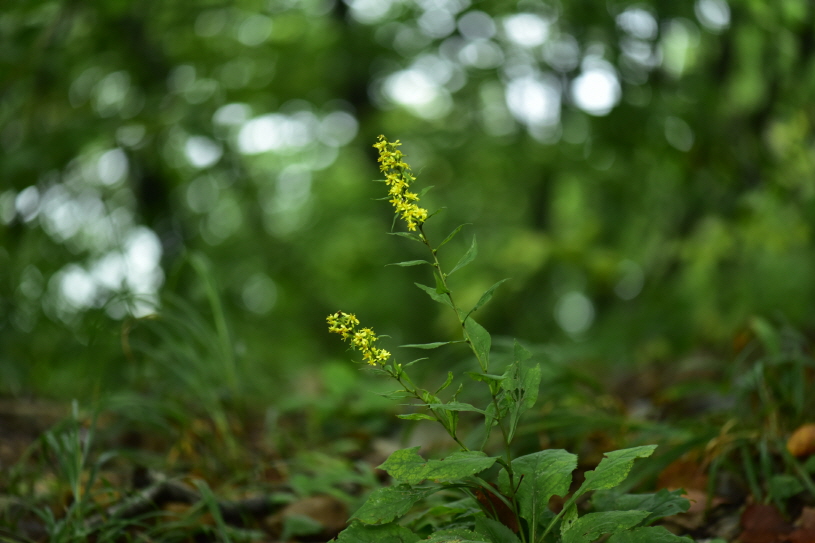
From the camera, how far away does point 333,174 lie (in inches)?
321

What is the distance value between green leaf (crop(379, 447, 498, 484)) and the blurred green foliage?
0.94m

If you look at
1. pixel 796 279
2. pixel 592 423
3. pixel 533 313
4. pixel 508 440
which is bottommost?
pixel 533 313

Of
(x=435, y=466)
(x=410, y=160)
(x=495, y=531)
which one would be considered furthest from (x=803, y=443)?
(x=410, y=160)

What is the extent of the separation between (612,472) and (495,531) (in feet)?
0.60

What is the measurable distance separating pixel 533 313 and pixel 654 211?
1.19 meters

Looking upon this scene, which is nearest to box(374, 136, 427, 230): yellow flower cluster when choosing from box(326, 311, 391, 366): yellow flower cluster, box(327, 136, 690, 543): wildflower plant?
box(327, 136, 690, 543): wildflower plant

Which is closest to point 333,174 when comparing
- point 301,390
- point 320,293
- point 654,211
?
point 320,293

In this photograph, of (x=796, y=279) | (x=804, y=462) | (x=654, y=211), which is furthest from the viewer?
(x=654, y=211)

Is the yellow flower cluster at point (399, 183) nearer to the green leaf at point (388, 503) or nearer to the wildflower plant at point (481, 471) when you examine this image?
the wildflower plant at point (481, 471)

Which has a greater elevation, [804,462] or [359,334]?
[359,334]

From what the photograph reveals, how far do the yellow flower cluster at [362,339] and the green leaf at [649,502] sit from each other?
1.45 feet

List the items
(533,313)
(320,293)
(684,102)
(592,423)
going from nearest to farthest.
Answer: (592,423) < (684,102) < (533,313) < (320,293)

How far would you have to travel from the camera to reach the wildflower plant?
83 centimetres

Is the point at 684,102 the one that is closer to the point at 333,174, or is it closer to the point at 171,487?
the point at 171,487
